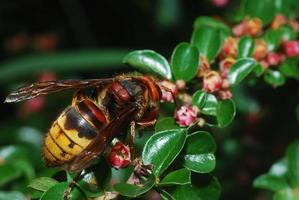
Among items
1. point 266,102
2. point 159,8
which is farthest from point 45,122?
point 266,102

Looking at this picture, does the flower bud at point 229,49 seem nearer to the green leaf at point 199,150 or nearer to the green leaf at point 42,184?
the green leaf at point 199,150

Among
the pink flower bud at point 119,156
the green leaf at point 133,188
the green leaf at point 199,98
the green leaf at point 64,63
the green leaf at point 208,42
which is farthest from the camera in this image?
the green leaf at point 64,63

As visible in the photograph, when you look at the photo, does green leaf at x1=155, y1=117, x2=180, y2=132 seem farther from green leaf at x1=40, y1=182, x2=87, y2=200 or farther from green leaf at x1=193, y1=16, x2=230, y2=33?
green leaf at x1=193, y1=16, x2=230, y2=33

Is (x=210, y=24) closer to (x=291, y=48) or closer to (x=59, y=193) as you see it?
(x=291, y=48)

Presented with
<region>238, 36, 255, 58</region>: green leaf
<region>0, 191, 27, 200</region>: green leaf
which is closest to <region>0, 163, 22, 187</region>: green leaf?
<region>0, 191, 27, 200</region>: green leaf

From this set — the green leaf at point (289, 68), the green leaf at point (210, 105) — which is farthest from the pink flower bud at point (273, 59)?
the green leaf at point (210, 105)
